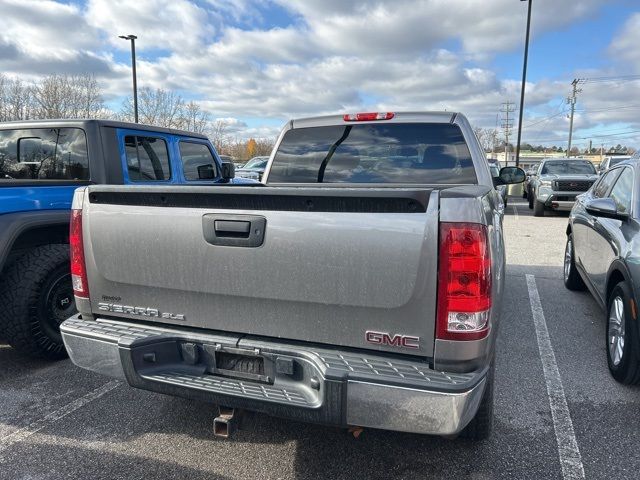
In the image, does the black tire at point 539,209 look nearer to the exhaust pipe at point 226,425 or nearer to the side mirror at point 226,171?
the side mirror at point 226,171

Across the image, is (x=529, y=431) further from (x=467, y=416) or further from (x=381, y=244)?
(x=381, y=244)

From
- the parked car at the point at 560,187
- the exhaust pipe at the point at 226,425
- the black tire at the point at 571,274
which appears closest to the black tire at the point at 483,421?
the exhaust pipe at the point at 226,425

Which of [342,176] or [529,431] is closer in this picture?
[529,431]

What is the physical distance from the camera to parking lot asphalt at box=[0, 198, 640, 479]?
8.66ft

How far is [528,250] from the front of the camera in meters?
9.20

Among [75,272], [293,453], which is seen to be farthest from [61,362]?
[293,453]

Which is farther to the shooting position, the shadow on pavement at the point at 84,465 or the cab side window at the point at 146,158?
the cab side window at the point at 146,158

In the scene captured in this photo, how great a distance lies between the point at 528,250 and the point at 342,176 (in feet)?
21.5

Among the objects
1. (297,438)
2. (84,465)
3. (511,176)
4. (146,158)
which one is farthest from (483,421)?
(146,158)

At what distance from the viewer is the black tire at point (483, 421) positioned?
2604mm

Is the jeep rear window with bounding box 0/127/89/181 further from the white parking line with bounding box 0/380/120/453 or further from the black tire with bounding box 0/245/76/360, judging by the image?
the white parking line with bounding box 0/380/120/453

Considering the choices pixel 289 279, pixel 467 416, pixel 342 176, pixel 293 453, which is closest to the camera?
pixel 467 416

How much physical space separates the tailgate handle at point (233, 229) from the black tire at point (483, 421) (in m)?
1.48

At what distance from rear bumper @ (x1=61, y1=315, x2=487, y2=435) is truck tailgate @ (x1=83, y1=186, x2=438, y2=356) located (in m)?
0.09
